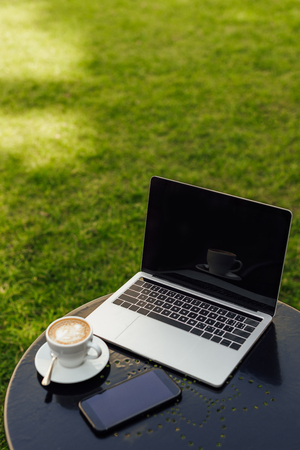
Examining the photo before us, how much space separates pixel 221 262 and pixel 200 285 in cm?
13

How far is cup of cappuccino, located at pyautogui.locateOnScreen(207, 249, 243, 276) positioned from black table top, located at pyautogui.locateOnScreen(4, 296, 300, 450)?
0.29 m

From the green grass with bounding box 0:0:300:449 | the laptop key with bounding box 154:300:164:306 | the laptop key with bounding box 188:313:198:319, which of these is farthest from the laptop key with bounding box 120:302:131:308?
the green grass with bounding box 0:0:300:449

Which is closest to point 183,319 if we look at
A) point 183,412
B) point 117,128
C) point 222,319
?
point 222,319

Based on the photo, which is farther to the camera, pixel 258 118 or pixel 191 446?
pixel 258 118

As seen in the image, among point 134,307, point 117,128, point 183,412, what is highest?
point 117,128

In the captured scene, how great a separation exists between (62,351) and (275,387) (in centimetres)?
65

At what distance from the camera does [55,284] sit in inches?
109

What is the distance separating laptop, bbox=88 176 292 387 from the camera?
1.33 m

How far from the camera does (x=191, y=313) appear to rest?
57.7 inches

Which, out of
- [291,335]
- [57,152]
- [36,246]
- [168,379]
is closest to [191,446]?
[168,379]

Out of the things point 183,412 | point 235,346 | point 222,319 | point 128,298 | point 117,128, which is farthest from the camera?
point 117,128

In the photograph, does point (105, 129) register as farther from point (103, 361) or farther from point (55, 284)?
point (103, 361)

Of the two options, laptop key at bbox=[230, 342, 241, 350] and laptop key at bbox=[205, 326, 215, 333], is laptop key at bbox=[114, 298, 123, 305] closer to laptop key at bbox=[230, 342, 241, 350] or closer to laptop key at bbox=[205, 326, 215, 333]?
laptop key at bbox=[205, 326, 215, 333]

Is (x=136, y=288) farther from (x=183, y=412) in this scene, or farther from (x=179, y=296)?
(x=183, y=412)
